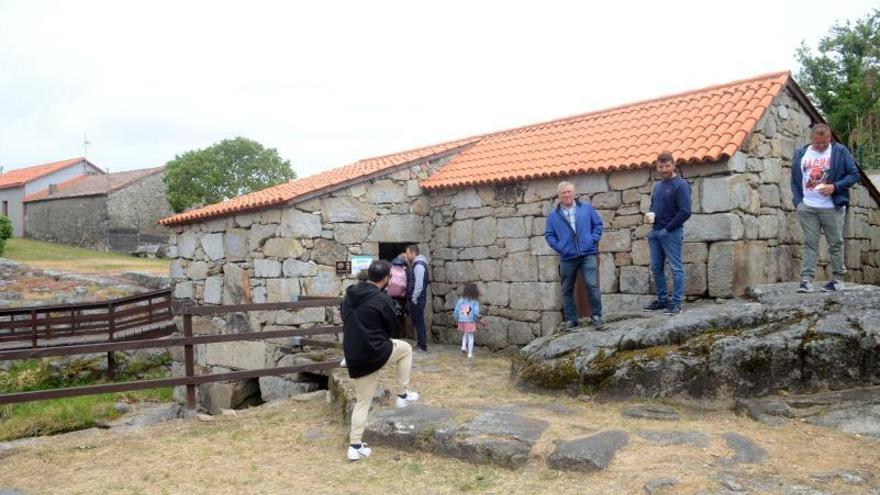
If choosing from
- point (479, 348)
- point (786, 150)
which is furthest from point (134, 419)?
point (786, 150)

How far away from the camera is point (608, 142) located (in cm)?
893

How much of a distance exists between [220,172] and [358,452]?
28.1m

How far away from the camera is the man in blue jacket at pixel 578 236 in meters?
6.62

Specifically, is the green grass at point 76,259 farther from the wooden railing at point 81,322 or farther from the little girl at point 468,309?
the little girl at point 468,309

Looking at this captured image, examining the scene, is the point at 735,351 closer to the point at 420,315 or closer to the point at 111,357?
the point at 420,315

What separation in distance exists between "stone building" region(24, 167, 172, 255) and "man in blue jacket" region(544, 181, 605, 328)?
26.6m

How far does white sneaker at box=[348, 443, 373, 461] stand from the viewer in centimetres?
475

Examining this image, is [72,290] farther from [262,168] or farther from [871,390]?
[871,390]

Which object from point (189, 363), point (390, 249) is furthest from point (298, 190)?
point (189, 363)

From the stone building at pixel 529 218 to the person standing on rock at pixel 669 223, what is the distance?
925mm

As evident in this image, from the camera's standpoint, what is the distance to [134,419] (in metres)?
9.62

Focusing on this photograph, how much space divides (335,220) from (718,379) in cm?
619

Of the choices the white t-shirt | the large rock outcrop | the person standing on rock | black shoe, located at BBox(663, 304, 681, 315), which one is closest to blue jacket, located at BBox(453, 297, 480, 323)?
the large rock outcrop

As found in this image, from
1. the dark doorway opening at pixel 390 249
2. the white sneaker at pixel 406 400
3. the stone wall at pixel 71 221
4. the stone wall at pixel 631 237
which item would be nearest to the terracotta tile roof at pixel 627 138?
the stone wall at pixel 631 237
